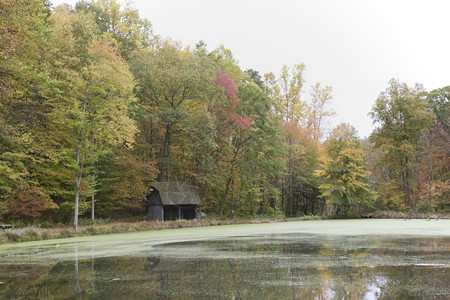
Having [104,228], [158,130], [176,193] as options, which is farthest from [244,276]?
[158,130]

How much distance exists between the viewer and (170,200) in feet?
77.2

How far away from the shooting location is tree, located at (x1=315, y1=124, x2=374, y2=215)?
28516 millimetres

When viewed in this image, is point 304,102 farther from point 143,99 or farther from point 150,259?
point 150,259

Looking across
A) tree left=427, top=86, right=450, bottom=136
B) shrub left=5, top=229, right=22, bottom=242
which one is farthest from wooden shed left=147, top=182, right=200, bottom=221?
tree left=427, top=86, right=450, bottom=136

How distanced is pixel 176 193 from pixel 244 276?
1917 centimetres

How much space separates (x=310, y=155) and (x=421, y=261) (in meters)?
29.8

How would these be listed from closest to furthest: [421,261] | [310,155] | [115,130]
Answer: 1. [421,261]
2. [115,130]
3. [310,155]

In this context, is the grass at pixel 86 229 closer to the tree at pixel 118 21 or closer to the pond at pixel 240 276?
the pond at pixel 240 276

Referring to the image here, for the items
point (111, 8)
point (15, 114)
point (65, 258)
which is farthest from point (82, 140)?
point (111, 8)

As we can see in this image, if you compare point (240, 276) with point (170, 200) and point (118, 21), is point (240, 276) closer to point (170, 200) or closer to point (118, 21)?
point (170, 200)

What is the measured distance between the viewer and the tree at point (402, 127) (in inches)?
1145

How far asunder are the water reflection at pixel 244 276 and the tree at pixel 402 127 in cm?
2365

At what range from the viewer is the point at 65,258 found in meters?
8.12

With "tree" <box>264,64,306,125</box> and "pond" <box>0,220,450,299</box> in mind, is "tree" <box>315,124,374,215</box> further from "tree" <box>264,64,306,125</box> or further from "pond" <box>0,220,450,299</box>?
"pond" <box>0,220,450,299</box>
